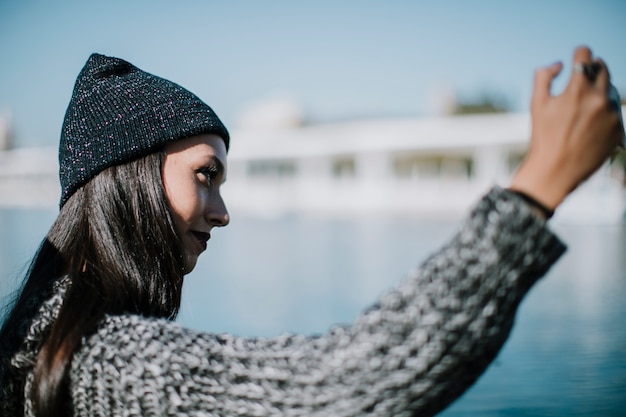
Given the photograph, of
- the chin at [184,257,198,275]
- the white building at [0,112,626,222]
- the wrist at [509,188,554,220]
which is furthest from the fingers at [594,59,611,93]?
the white building at [0,112,626,222]

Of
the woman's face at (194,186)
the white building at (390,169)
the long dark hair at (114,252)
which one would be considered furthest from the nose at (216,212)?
the white building at (390,169)

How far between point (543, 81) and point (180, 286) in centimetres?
85

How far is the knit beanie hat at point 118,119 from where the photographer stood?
4.57 ft

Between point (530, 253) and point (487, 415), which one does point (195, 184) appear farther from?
point (487, 415)

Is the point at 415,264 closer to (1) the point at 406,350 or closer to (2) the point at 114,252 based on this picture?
(2) the point at 114,252

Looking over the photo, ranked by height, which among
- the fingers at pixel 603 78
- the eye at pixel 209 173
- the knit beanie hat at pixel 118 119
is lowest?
the eye at pixel 209 173

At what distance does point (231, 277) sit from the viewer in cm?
1173

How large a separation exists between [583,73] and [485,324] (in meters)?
0.34

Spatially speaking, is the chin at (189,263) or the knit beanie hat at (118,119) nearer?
the knit beanie hat at (118,119)

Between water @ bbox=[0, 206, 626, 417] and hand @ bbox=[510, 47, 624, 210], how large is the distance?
371 mm

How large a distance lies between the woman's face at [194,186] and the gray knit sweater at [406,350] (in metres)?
0.43

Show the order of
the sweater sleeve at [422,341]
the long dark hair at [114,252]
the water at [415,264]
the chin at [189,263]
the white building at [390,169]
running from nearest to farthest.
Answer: the sweater sleeve at [422,341] → the long dark hair at [114,252] → the chin at [189,263] → the water at [415,264] → the white building at [390,169]

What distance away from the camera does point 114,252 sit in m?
1.33

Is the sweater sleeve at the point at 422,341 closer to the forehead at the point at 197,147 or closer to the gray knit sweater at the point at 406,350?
the gray knit sweater at the point at 406,350
